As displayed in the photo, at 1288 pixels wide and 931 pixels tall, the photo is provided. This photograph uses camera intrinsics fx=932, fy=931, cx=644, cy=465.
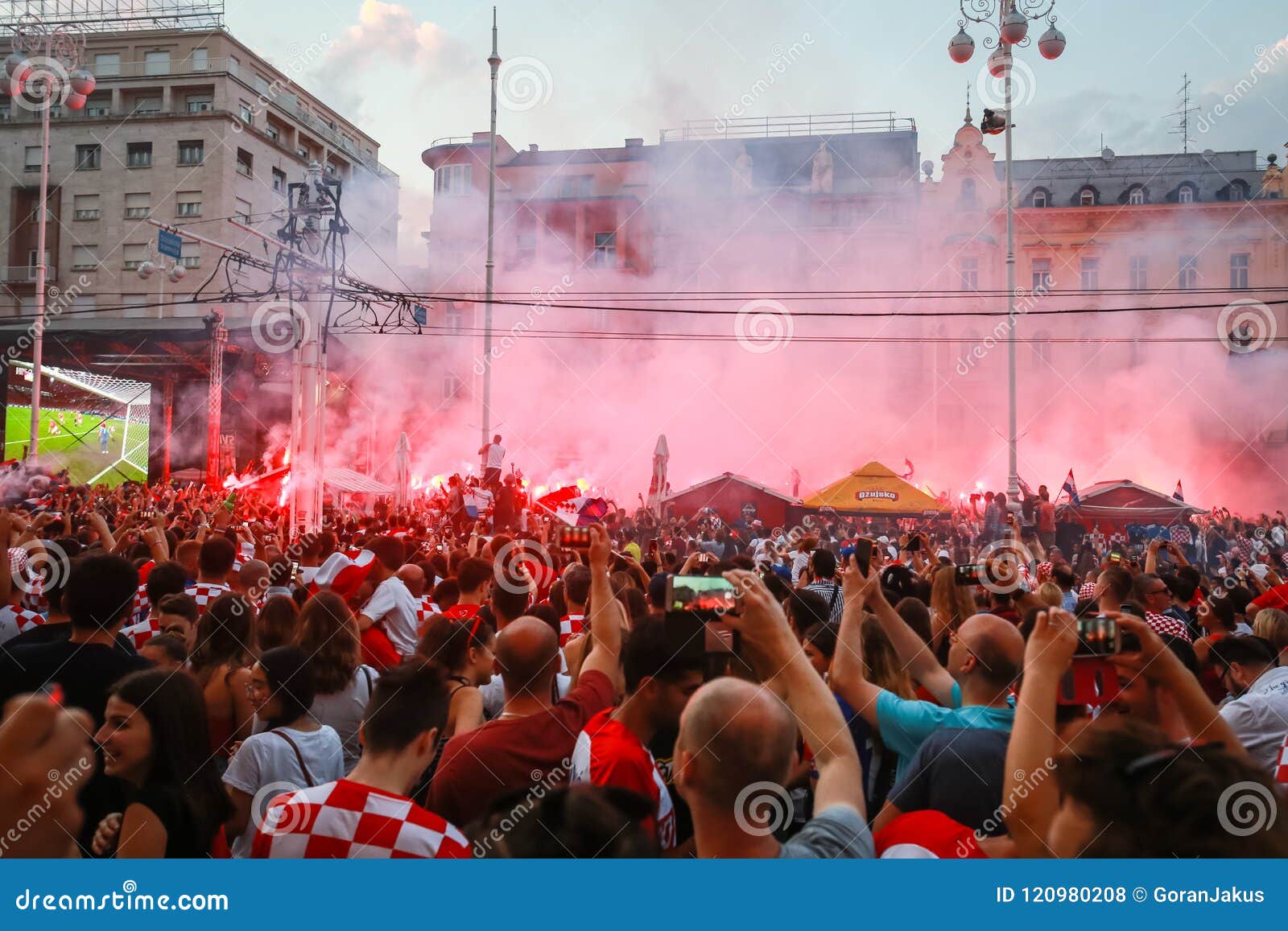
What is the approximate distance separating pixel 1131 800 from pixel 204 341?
28.3 m

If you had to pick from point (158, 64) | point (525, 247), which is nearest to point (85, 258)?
point (158, 64)

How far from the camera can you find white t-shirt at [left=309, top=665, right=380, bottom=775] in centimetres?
405

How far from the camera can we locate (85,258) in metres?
41.0

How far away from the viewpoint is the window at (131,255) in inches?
1601

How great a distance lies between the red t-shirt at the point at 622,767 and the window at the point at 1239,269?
4129 cm

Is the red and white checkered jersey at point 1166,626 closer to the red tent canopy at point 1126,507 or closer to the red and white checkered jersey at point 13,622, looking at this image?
the red and white checkered jersey at point 13,622

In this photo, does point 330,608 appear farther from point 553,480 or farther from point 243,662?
point 553,480

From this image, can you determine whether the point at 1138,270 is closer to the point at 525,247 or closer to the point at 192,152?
the point at 525,247

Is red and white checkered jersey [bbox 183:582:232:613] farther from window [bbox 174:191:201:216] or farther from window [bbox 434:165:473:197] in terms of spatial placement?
window [bbox 174:191:201:216]

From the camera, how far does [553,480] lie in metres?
33.5

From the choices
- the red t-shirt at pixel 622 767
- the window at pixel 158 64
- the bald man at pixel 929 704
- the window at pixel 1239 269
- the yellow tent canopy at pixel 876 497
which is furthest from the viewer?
the window at pixel 158 64

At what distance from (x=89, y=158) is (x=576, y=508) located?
40.4 metres

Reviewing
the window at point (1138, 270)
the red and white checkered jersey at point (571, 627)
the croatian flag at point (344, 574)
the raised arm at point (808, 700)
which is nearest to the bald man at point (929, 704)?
the raised arm at point (808, 700)

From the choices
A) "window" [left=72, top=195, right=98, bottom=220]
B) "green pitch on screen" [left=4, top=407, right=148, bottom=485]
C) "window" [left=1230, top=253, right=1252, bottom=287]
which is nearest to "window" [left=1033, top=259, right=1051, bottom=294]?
"window" [left=1230, top=253, right=1252, bottom=287]
